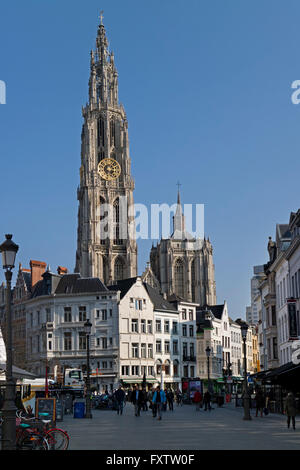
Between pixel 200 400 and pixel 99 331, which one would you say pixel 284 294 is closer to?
pixel 200 400

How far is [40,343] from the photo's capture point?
265ft

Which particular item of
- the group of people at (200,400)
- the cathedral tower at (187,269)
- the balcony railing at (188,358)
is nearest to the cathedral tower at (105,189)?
the cathedral tower at (187,269)

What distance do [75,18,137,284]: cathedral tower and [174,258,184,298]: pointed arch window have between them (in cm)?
1911

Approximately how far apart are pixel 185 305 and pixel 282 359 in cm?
3749

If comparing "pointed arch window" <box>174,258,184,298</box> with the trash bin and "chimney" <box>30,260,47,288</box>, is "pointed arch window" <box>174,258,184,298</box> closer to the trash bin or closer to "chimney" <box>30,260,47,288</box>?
"chimney" <box>30,260,47,288</box>

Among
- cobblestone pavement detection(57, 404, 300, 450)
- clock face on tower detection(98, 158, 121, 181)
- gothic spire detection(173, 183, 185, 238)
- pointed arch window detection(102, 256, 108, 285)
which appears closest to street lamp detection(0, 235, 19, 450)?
cobblestone pavement detection(57, 404, 300, 450)

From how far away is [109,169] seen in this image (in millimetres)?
129125

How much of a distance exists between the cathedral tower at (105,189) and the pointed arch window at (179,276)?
62.7 feet

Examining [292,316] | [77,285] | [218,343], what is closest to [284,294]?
[292,316]

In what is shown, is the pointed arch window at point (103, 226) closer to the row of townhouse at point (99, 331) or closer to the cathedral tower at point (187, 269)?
the cathedral tower at point (187, 269)

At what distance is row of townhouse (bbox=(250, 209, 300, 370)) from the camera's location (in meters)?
44.1

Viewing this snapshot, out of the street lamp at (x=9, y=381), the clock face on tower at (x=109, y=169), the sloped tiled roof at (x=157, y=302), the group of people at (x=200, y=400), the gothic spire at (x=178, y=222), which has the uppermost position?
the clock face on tower at (x=109, y=169)

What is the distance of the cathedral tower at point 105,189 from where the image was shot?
120 metres

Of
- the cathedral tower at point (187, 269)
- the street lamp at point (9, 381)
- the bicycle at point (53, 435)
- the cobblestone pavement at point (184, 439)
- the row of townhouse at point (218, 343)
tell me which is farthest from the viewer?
the cathedral tower at point (187, 269)
